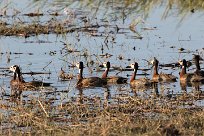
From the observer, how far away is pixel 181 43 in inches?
749

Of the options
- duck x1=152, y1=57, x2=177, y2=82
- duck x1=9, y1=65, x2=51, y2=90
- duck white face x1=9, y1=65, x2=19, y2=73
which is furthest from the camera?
duck white face x1=9, y1=65, x2=19, y2=73

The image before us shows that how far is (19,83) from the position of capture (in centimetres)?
1483

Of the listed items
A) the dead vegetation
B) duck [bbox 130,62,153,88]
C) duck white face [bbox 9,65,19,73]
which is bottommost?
the dead vegetation

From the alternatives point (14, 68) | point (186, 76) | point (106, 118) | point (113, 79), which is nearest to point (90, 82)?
point (113, 79)

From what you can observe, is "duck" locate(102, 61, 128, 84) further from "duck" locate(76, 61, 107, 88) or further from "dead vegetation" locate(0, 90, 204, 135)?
"dead vegetation" locate(0, 90, 204, 135)

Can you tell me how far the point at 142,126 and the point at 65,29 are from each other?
1302 cm

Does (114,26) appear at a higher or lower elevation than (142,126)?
higher

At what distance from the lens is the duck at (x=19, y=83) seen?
47.3ft

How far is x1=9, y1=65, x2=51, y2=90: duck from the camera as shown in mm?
14420

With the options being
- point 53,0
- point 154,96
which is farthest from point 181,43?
point 53,0

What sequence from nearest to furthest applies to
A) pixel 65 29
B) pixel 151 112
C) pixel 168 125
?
pixel 168 125 < pixel 151 112 < pixel 65 29

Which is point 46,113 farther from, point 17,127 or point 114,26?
point 114,26

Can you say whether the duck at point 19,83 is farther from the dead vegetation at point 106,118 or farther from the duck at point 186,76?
the duck at point 186,76

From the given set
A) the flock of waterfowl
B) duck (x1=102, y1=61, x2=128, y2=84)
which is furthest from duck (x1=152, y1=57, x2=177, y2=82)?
duck (x1=102, y1=61, x2=128, y2=84)
